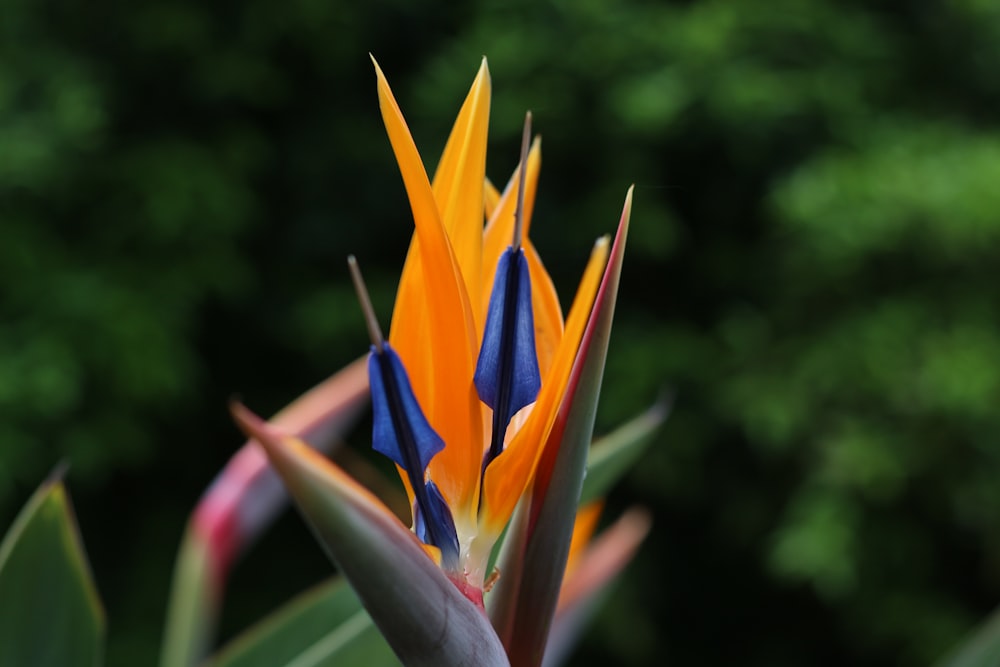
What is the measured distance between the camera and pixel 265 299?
67.3 inches

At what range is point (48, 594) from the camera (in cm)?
51

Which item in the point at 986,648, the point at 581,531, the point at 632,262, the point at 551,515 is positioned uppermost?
the point at 551,515

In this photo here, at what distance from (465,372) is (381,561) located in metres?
0.07

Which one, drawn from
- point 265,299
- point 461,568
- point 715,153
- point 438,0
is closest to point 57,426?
point 265,299

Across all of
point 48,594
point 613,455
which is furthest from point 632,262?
point 48,594

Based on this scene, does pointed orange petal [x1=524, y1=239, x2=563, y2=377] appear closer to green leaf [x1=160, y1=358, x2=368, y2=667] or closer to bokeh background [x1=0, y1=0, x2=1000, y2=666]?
green leaf [x1=160, y1=358, x2=368, y2=667]

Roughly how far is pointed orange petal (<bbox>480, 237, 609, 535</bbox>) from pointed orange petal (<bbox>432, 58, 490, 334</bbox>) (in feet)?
0.11

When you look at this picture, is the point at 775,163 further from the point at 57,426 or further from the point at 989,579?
the point at 57,426

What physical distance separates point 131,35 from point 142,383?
56 centimetres

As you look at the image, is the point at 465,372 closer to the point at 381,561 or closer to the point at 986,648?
the point at 381,561

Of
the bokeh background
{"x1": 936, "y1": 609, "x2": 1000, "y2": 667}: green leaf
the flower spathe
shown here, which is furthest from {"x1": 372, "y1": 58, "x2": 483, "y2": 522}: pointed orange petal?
the bokeh background

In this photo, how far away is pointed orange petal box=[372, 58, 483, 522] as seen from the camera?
306mm

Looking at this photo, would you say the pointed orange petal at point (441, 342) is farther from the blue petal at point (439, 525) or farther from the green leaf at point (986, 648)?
the green leaf at point (986, 648)

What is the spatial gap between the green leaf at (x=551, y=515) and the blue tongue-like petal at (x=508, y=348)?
0.05 feet
